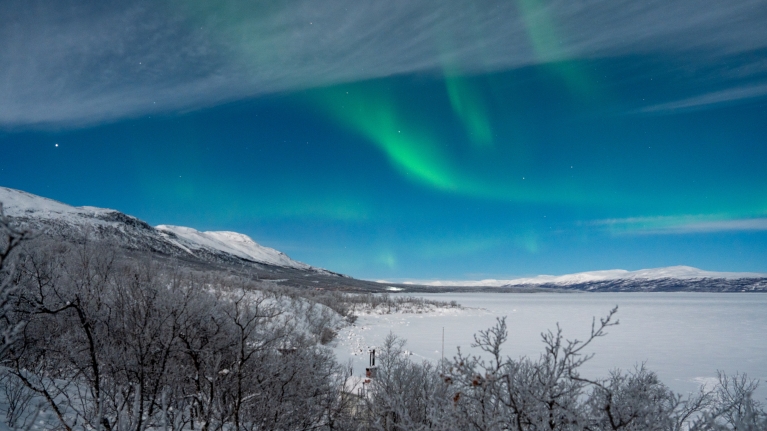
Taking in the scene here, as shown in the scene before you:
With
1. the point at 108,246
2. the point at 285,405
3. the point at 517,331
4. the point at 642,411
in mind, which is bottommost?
the point at 517,331

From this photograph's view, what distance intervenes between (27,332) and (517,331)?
1547 inches

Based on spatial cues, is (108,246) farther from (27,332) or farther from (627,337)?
(627,337)

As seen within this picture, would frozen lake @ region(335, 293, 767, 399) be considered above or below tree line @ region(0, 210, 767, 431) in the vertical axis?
below

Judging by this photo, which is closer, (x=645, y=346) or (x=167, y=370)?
(x=167, y=370)

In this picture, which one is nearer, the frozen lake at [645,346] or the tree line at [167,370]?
the tree line at [167,370]

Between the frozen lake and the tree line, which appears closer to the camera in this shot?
Answer: the tree line

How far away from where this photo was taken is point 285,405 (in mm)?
10281

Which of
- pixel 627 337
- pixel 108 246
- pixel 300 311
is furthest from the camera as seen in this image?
pixel 300 311

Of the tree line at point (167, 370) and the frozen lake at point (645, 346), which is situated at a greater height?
the tree line at point (167, 370)

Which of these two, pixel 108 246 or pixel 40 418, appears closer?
pixel 40 418

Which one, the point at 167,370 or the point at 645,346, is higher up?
the point at 167,370

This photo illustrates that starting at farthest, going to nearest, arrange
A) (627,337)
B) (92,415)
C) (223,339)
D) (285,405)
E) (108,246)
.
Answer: (627,337) → (108,246) → (223,339) → (285,405) → (92,415)

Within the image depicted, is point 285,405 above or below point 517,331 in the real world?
above

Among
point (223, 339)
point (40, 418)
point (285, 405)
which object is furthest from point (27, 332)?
point (285, 405)
